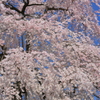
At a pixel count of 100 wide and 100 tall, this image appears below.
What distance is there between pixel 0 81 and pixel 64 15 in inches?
200

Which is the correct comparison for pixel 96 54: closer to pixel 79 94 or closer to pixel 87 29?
pixel 79 94

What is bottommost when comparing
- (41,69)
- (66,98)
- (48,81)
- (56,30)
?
(66,98)

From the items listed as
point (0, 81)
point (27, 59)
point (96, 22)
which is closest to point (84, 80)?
point (27, 59)

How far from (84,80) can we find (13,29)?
2.53 meters

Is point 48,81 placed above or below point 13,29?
below

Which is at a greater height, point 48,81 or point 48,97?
point 48,81

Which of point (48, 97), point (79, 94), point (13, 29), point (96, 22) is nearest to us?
point (48, 97)

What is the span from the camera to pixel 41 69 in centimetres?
388

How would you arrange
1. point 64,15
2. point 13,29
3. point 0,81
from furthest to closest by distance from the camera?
1. point 64,15
2. point 13,29
3. point 0,81

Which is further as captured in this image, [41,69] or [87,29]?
[87,29]

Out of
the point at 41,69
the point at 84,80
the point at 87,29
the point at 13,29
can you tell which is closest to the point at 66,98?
the point at 84,80

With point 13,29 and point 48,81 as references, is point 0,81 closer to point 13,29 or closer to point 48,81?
point 48,81

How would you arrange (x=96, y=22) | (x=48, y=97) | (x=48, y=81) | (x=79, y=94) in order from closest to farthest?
(x=48, y=81), (x=48, y=97), (x=79, y=94), (x=96, y=22)

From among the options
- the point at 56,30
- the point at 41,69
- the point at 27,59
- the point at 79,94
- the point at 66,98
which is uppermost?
the point at 56,30
